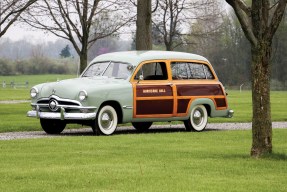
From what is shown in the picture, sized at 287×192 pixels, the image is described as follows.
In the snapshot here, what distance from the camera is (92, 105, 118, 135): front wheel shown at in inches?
707

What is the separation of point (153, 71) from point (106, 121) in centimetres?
231

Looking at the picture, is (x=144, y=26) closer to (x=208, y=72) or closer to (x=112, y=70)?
(x=208, y=72)

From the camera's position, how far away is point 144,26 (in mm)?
25844

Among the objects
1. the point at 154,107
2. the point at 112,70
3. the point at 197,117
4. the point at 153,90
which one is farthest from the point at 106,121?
the point at 197,117

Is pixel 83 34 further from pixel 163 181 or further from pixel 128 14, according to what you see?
pixel 163 181

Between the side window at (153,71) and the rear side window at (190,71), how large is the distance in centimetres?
25

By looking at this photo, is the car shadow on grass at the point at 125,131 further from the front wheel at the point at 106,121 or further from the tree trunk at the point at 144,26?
the tree trunk at the point at 144,26

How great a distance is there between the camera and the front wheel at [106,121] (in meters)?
18.0

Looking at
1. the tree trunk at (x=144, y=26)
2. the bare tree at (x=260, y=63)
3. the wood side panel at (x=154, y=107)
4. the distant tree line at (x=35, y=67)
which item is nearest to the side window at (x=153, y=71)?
the wood side panel at (x=154, y=107)

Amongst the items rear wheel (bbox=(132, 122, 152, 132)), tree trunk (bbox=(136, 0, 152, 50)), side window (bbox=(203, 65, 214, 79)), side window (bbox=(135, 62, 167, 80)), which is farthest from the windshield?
tree trunk (bbox=(136, 0, 152, 50))

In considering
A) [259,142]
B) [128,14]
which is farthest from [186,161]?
[128,14]

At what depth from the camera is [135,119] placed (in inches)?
737

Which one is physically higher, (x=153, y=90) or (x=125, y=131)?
(x=153, y=90)

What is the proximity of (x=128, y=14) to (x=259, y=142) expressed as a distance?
69.9 ft
